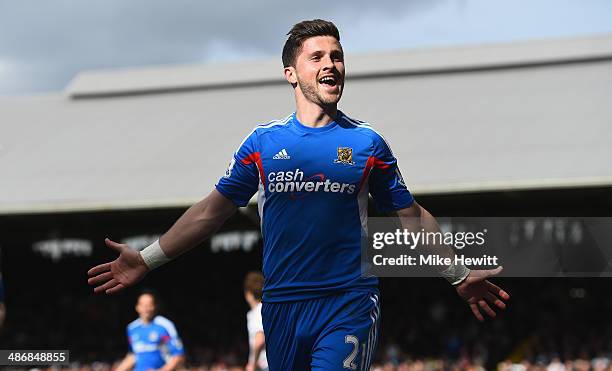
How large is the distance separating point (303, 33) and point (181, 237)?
1.12 metres

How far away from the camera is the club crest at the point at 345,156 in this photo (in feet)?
15.4

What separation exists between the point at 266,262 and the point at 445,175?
16.4 m

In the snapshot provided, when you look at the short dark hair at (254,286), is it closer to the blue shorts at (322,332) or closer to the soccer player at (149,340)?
the soccer player at (149,340)

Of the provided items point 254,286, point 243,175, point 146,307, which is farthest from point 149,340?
point 243,175

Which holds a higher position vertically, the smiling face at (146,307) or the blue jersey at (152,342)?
the smiling face at (146,307)

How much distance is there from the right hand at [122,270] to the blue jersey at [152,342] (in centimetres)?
809

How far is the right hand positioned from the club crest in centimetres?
107

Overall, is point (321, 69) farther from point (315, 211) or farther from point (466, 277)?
point (466, 277)

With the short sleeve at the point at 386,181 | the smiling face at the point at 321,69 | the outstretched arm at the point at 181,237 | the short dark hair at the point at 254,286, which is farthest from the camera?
the short dark hair at the point at 254,286

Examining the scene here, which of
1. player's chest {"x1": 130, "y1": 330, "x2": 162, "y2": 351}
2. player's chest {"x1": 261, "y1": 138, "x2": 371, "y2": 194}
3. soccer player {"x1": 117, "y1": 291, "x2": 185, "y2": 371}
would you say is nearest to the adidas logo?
player's chest {"x1": 261, "y1": 138, "x2": 371, "y2": 194}

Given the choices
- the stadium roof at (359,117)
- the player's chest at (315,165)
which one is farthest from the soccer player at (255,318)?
the stadium roof at (359,117)

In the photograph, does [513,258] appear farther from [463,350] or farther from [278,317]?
[278,317]

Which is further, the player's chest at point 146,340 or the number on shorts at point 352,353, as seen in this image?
the player's chest at point 146,340

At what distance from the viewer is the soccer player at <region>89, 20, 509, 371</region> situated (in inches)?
184
